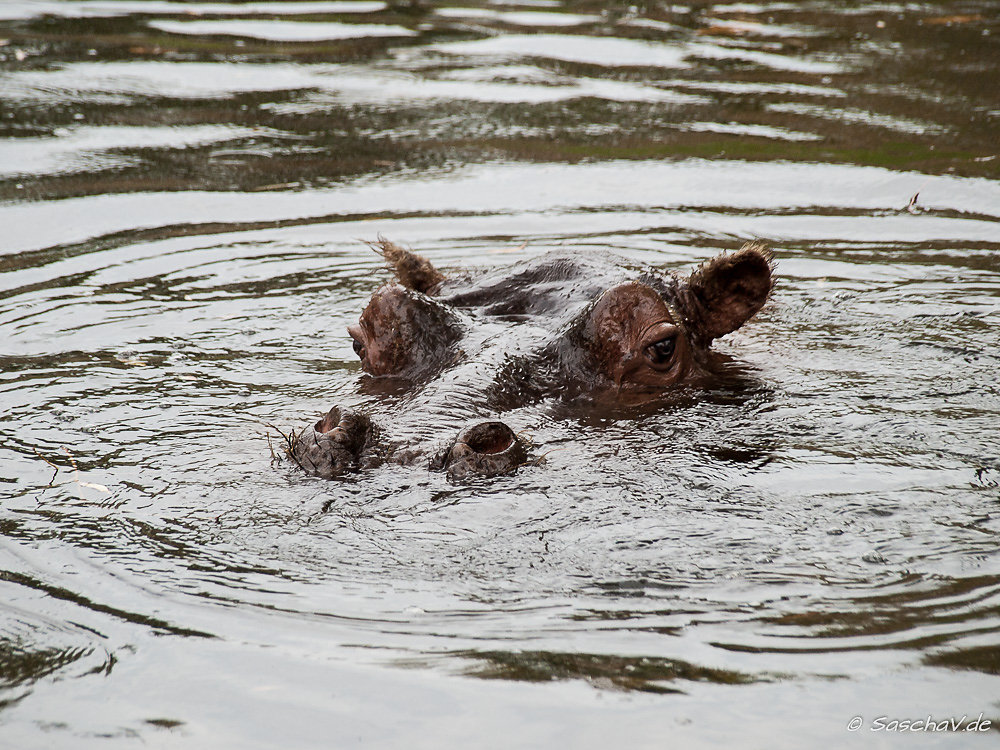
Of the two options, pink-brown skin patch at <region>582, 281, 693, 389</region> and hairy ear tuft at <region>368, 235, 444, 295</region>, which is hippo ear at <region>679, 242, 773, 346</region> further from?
hairy ear tuft at <region>368, 235, 444, 295</region>

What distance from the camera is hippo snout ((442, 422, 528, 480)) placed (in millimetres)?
4172

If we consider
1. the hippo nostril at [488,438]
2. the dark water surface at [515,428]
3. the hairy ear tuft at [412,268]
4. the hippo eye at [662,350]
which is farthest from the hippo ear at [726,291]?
the hippo nostril at [488,438]

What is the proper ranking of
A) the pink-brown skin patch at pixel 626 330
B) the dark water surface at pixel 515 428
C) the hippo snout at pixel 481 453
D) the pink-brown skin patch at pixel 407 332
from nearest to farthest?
the dark water surface at pixel 515 428, the hippo snout at pixel 481 453, the pink-brown skin patch at pixel 626 330, the pink-brown skin patch at pixel 407 332

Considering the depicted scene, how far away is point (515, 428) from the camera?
15.4 ft

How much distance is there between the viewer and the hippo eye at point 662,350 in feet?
17.3

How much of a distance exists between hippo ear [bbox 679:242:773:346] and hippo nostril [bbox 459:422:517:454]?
6.36 feet

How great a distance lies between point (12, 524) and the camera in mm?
4258

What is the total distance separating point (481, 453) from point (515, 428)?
51 centimetres

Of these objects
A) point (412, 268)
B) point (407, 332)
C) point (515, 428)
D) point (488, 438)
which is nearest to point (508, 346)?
point (407, 332)

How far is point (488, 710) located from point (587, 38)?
13.0 meters

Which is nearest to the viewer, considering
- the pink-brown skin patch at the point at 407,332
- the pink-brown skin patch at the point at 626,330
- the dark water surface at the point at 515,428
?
the dark water surface at the point at 515,428

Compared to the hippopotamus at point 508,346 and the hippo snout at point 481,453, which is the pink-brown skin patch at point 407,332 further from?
the hippo snout at point 481,453

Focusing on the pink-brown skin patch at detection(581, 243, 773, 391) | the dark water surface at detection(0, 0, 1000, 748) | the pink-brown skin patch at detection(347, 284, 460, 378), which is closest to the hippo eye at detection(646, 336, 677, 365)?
the pink-brown skin patch at detection(581, 243, 773, 391)

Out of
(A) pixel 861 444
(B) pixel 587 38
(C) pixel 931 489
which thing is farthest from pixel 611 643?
(B) pixel 587 38
